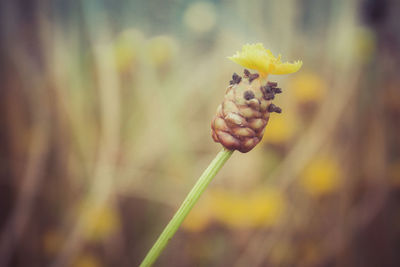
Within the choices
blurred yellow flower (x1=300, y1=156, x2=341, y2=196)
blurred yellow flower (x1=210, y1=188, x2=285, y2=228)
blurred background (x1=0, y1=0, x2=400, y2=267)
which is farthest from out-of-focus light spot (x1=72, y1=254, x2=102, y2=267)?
blurred yellow flower (x1=300, y1=156, x2=341, y2=196)

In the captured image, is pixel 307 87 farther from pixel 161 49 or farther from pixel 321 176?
pixel 161 49

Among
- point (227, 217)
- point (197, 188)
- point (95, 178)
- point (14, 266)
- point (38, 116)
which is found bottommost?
point (14, 266)

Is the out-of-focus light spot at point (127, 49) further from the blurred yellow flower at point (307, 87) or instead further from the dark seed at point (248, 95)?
the dark seed at point (248, 95)

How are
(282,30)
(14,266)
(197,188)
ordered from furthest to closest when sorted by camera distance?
(14,266)
(282,30)
(197,188)

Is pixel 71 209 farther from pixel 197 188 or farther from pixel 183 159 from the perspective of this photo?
pixel 197 188

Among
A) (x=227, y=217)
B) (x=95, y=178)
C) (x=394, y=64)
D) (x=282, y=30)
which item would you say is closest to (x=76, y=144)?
(x=95, y=178)

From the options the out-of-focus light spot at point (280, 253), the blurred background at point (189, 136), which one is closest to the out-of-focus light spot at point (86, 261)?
the blurred background at point (189, 136)

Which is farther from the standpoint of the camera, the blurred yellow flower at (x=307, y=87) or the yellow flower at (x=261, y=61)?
the blurred yellow flower at (x=307, y=87)

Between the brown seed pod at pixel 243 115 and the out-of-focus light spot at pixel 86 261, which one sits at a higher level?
Result: the brown seed pod at pixel 243 115
